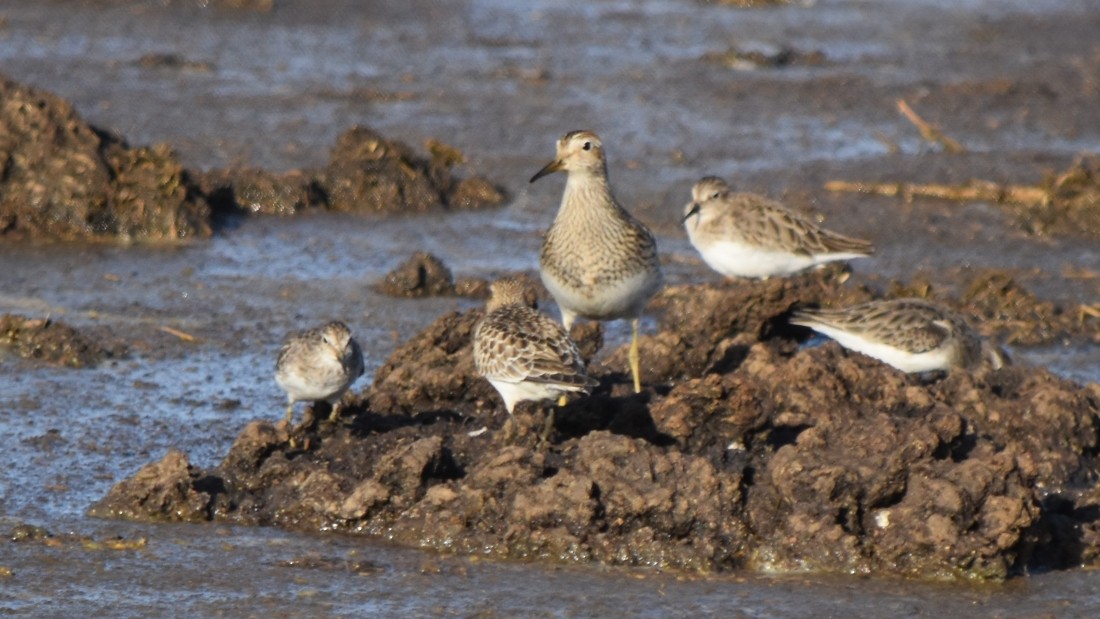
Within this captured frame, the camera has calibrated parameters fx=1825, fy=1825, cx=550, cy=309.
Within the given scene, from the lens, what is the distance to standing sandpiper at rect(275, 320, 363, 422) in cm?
794

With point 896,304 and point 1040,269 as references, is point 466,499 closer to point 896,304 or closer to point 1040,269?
point 896,304

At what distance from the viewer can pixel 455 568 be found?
685 cm

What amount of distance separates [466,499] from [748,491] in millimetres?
1116

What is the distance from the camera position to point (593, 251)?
30.5 ft

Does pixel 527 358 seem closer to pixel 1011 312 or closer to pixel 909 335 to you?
pixel 909 335

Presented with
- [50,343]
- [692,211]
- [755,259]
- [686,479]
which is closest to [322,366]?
[686,479]

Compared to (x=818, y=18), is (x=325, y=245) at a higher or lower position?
lower

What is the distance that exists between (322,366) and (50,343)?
2.45 meters

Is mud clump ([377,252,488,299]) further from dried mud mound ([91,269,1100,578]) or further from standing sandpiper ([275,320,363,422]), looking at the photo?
standing sandpiper ([275,320,363,422])

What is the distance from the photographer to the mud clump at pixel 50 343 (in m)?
9.68

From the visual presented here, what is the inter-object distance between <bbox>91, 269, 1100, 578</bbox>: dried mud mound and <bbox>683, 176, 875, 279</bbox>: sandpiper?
321cm

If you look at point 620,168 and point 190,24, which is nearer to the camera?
point 620,168

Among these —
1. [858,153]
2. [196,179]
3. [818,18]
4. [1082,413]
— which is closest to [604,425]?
[1082,413]

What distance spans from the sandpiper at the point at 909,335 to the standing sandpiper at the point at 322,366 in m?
2.81
